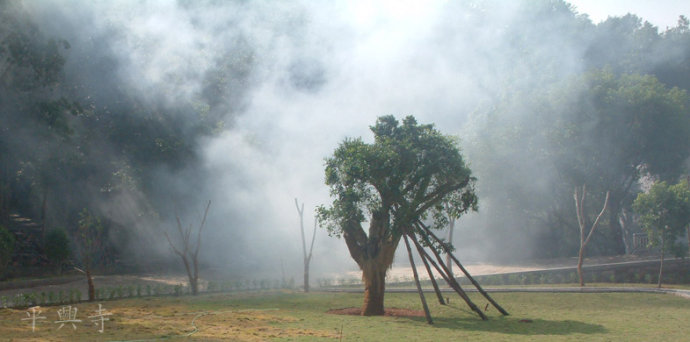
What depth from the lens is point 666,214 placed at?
A: 69.2 ft

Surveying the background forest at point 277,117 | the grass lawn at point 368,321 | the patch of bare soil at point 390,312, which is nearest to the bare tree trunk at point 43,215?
the background forest at point 277,117

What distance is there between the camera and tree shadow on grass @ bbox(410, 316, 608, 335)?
38.9ft

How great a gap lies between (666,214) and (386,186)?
12579 millimetres

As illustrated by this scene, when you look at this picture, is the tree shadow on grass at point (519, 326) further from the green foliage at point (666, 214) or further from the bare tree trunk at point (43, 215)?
the bare tree trunk at point (43, 215)

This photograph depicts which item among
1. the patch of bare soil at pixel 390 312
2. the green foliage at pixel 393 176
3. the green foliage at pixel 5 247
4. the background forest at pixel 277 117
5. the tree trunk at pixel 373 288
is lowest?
the patch of bare soil at pixel 390 312

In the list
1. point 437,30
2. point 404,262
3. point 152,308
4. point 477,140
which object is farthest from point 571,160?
point 152,308

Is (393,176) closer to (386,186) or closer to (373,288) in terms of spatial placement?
(386,186)

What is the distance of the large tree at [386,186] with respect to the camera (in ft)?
47.6

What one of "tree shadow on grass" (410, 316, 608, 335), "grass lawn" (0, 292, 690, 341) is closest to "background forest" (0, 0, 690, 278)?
"grass lawn" (0, 292, 690, 341)

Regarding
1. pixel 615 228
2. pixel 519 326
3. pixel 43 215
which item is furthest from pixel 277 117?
pixel 519 326

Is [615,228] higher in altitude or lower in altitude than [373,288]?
higher

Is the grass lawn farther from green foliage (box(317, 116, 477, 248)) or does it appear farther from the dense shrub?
the dense shrub

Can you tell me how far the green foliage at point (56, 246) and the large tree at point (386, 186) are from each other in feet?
58.4

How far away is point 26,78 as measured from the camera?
25875mm
